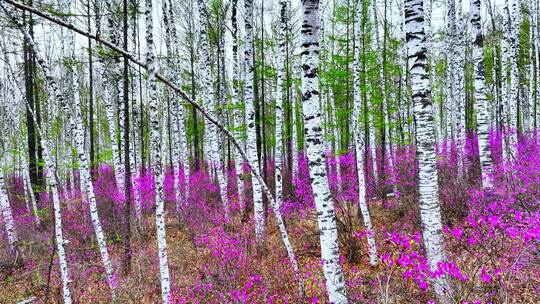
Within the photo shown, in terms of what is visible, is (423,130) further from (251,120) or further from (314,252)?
(251,120)

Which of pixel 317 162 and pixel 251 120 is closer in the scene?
pixel 317 162

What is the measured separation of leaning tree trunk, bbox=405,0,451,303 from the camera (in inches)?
157

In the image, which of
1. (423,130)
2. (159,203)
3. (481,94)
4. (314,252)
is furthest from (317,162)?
(481,94)

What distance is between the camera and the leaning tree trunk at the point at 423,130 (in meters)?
3.98

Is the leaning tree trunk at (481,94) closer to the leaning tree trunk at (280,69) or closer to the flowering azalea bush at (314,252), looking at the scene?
the flowering azalea bush at (314,252)

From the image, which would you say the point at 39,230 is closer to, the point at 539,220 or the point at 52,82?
the point at 52,82

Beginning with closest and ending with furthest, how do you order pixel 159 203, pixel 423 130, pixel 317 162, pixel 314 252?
pixel 317 162 < pixel 423 130 < pixel 159 203 < pixel 314 252

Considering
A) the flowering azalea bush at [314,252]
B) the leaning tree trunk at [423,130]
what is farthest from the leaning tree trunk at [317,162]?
the leaning tree trunk at [423,130]

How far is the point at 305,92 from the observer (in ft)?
12.5

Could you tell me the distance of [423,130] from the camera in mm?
4152

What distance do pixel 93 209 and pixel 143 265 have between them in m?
2.24

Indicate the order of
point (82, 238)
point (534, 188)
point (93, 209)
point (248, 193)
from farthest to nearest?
1. point (248, 193)
2. point (82, 238)
3. point (534, 188)
4. point (93, 209)

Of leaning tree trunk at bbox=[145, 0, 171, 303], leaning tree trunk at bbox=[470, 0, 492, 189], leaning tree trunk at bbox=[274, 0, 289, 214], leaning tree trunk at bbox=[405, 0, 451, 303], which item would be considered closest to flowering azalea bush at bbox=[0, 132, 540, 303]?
leaning tree trunk at bbox=[405, 0, 451, 303]

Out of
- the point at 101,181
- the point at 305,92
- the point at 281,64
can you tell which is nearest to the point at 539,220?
the point at 305,92
